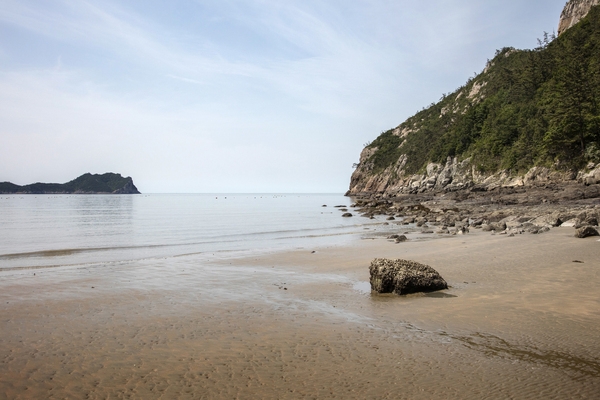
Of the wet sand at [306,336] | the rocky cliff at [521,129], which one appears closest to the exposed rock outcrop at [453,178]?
the rocky cliff at [521,129]

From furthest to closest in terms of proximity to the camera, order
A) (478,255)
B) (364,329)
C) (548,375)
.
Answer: (478,255) → (364,329) → (548,375)

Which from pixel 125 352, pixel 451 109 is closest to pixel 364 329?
pixel 125 352

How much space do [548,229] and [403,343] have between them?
57.4 ft

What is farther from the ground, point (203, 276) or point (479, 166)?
point (479, 166)

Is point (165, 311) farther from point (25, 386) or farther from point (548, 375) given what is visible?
point (548, 375)

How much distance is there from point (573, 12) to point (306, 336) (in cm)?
13430

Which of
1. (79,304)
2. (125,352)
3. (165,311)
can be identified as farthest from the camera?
(79,304)

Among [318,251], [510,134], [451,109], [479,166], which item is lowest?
[318,251]

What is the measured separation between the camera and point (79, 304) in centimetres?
960

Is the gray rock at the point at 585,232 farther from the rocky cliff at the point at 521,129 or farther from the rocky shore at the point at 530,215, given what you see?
the rocky cliff at the point at 521,129

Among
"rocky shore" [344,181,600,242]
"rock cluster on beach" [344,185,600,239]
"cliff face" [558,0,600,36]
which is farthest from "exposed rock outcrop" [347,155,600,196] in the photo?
"cliff face" [558,0,600,36]

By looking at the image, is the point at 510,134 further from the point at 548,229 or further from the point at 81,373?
the point at 81,373

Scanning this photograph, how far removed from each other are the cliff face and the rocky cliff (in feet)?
0.96

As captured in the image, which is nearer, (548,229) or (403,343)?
(403,343)
